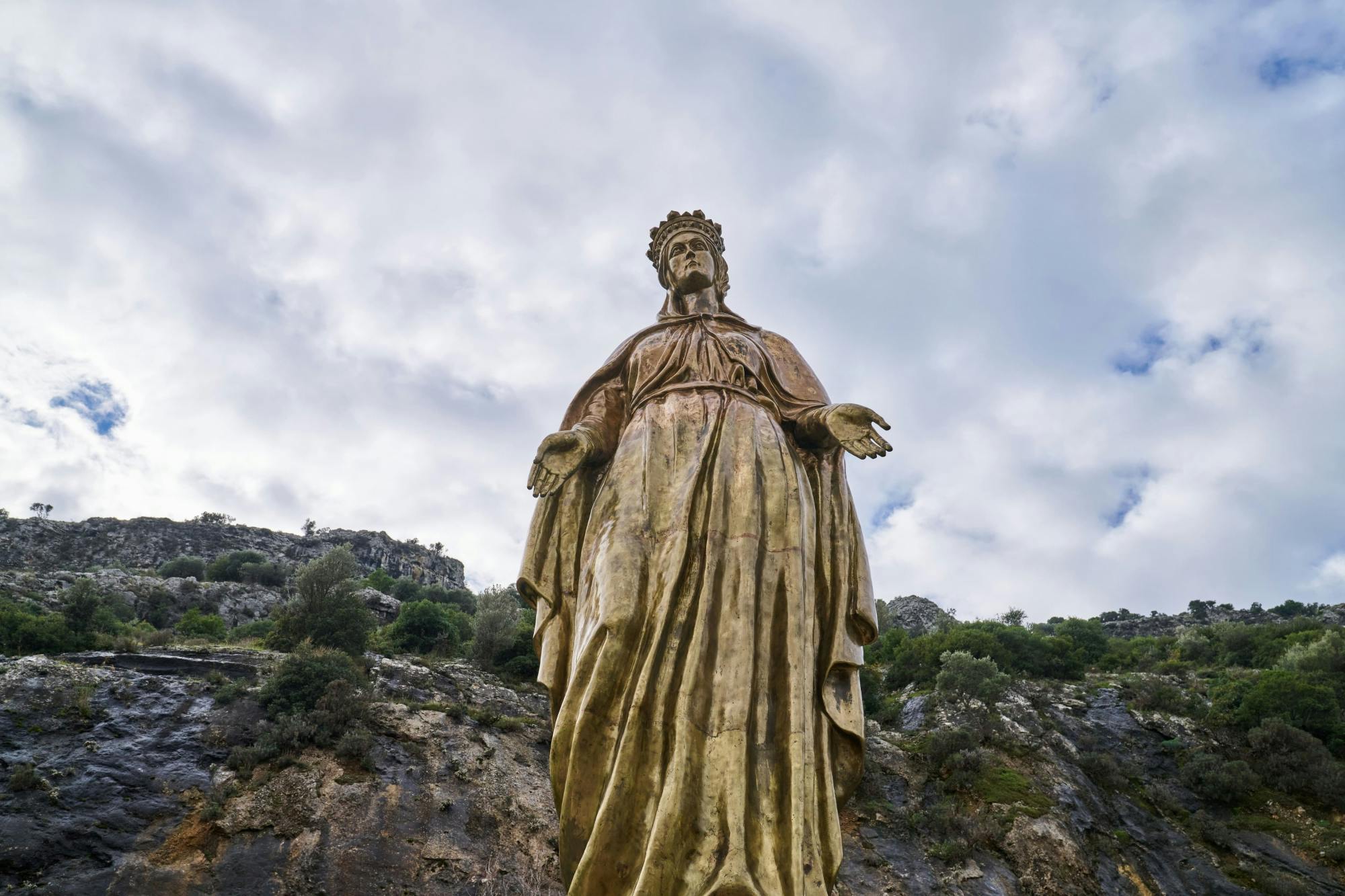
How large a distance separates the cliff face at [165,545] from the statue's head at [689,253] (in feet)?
213

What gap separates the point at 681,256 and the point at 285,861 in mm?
12815

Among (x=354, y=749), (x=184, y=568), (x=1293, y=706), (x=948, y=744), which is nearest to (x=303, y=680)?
(x=354, y=749)

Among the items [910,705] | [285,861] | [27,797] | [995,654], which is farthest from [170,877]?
[995,654]

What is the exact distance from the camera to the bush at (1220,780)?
68.5 feet

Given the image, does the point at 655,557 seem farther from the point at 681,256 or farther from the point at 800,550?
the point at 681,256

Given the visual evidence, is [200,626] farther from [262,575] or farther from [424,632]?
[262,575]

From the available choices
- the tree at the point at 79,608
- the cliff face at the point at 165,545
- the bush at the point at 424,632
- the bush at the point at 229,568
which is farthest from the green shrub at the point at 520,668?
the cliff face at the point at 165,545

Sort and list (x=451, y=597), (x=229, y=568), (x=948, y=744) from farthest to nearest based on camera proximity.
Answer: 1. (x=229, y=568)
2. (x=451, y=597)
3. (x=948, y=744)

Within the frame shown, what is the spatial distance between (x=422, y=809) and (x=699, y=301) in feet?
43.6

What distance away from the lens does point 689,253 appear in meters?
5.40

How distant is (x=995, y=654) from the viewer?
32219 millimetres

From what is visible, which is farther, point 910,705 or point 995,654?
point 995,654

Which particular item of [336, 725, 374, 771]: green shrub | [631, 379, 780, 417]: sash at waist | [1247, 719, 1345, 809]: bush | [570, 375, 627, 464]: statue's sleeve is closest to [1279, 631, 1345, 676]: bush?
→ [1247, 719, 1345, 809]: bush

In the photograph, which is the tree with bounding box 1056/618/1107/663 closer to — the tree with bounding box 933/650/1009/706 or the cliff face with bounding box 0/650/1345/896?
the tree with bounding box 933/650/1009/706
